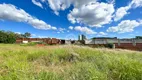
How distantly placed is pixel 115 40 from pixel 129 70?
27.8 meters

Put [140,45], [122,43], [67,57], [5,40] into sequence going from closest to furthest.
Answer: [67,57]
[140,45]
[122,43]
[5,40]

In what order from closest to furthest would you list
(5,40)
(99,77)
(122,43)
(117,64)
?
1. (99,77)
2. (117,64)
3. (122,43)
4. (5,40)

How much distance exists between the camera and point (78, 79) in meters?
3.02

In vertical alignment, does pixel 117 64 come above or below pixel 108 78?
above

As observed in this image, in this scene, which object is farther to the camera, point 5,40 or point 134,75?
point 5,40

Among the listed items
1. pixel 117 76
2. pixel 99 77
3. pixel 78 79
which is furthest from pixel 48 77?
pixel 117 76

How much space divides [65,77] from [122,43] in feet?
90.8

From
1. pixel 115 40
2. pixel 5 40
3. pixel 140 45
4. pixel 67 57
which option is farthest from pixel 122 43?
pixel 5 40

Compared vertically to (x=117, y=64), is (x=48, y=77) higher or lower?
lower

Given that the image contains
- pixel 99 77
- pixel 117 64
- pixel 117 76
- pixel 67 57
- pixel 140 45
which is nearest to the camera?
pixel 99 77

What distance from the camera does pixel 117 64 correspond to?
3449 millimetres

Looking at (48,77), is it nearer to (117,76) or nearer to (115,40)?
(117,76)

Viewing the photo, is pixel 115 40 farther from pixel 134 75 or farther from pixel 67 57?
pixel 134 75

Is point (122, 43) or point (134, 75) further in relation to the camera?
point (122, 43)
